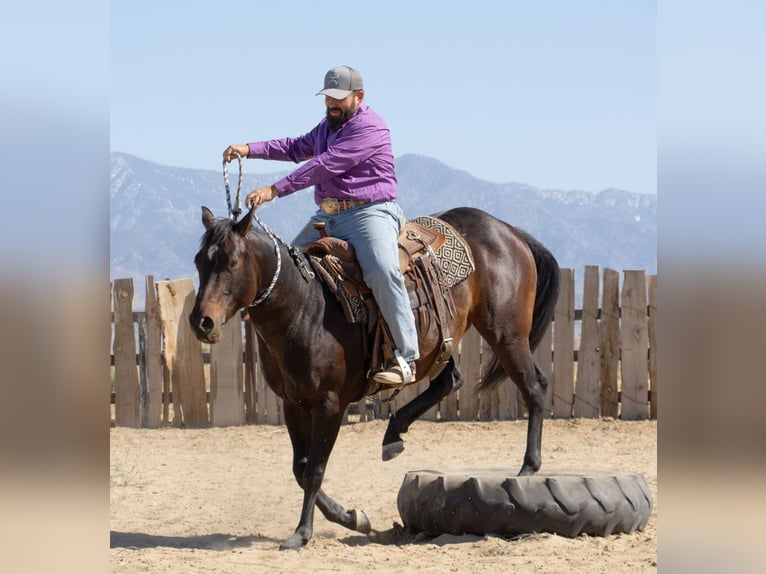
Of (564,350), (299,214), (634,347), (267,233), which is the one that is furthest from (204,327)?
(299,214)

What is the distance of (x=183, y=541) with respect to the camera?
Answer: 6.04m

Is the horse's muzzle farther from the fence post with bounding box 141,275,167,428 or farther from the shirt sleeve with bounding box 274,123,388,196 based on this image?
the fence post with bounding box 141,275,167,428

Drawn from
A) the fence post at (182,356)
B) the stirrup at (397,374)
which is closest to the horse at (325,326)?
the stirrup at (397,374)

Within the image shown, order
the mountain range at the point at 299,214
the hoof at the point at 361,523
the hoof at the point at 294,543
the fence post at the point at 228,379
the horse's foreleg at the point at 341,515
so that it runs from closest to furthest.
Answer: the hoof at the point at 294,543 → the horse's foreleg at the point at 341,515 → the hoof at the point at 361,523 → the fence post at the point at 228,379 → the mountain range at the point at 299,214

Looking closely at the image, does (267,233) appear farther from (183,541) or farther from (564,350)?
(564,350)

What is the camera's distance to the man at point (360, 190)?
5.64 metres

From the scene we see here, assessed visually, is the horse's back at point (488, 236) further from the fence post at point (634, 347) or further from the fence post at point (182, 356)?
the fence post at point (182, 356)

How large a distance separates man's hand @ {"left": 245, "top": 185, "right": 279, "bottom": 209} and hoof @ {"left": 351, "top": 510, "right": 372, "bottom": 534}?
6.81ft

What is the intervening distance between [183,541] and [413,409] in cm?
169

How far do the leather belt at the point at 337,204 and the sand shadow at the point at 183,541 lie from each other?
205 cm
